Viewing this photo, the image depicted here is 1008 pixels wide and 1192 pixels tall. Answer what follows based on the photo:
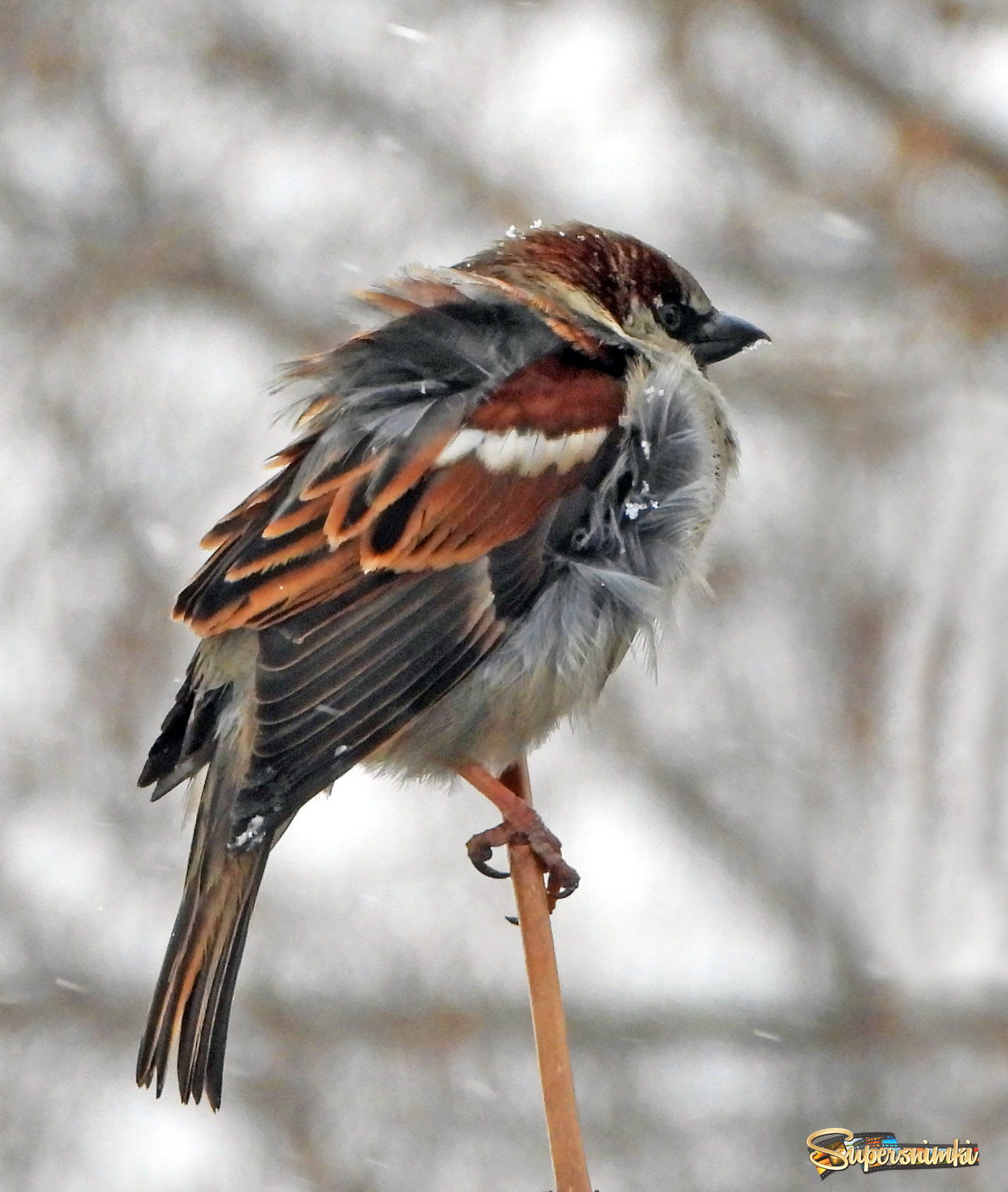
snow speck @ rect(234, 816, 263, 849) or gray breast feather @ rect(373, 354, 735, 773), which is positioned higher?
gray breast feather @ rect(373, 354, 735, 773)

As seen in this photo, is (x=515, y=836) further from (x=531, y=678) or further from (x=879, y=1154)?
(x=879, y=1154)

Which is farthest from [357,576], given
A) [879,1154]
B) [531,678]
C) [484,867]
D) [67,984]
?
[67,984]

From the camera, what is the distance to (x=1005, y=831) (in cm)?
565

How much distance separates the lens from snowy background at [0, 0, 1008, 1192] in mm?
5738

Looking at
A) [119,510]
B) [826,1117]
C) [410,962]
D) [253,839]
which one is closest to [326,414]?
[253,839]

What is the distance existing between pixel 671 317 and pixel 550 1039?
175cm

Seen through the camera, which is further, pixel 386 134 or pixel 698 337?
pixel 386 134

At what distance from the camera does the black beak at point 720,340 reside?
3.32 m

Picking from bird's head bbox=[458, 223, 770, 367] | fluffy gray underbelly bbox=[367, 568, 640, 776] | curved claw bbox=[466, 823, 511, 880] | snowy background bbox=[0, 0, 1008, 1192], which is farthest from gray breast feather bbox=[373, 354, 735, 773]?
snowy background bbox=[0, 0, 1008, 1192]

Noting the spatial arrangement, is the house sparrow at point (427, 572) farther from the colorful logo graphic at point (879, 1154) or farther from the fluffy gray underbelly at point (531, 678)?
the colorful logo graphic at point (879, 1154)

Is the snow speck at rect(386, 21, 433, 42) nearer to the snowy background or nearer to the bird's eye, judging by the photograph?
the snowy background

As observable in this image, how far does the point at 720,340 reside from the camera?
333cm

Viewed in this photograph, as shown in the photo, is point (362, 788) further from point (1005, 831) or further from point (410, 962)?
point (1005, 831)

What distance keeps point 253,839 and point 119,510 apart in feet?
11.3
